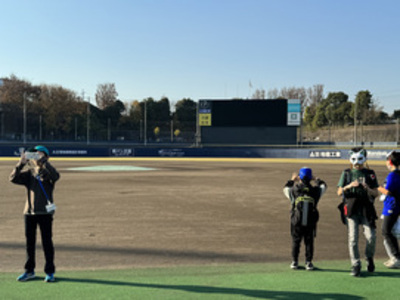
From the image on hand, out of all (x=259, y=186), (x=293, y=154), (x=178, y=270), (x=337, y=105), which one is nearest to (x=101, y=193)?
(x=259, y=186)

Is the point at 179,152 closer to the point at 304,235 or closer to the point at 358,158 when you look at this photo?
the point at 304,235

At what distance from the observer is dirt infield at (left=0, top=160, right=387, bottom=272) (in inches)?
251

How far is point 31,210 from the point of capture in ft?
16.0

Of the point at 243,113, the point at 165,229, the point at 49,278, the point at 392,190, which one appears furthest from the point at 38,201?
the point at 243,113

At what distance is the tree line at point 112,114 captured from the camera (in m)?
95.4

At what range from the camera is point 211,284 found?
4.82 meters

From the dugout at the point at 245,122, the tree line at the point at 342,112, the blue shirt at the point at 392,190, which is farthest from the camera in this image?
the tree line at the point at 342,112

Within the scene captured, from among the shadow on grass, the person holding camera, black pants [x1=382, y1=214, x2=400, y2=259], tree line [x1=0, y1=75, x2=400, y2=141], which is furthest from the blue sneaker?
tree line [x1=0, y1=75, x2=400, y2=141]

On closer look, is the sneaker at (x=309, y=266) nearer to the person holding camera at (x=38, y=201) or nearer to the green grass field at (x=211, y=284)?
the green grass field at (x=211, y=284)

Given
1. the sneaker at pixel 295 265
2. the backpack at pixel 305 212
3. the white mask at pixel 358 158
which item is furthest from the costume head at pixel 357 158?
the sneaker at pixel 295 265

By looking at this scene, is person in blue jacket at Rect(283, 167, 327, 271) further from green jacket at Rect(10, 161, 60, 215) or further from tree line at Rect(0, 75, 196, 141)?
tree line at Rect(0, 75, 196, 141)

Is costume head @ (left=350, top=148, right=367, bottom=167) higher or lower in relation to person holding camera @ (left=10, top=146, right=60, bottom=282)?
higher

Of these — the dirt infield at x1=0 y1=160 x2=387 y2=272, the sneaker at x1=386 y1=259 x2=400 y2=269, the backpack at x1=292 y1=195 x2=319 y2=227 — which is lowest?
the dirt infield at x1=0 y1=160 x2=387 y2=272

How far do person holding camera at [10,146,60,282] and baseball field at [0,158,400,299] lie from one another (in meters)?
0.27
